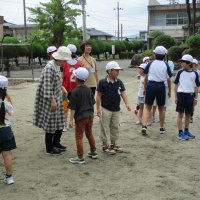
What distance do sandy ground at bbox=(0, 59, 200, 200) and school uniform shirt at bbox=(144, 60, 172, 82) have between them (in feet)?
3.53

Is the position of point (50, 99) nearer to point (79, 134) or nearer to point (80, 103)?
point (80, 103)

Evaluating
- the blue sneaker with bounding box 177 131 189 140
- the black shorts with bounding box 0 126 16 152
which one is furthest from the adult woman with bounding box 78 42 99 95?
the black shorts with bounding box 0 126 16 152

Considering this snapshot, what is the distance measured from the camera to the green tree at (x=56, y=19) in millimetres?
30047

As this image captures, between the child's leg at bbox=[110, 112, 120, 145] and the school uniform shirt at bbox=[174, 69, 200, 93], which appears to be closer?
the child's leg at bbox=[110, 112, 120, 145]

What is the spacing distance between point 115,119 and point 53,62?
4.30ft

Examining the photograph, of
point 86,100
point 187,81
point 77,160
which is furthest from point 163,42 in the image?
point 77,160

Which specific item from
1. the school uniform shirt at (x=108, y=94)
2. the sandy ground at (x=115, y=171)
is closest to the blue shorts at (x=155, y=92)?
the sandy ground at (x=115, y=171)

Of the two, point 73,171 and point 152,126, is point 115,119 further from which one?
point 152,126

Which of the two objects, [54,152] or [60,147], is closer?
[54,152]

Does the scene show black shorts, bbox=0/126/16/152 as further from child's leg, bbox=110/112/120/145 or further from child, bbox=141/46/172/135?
child, bbox=141/46/172/135

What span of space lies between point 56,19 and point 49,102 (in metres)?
25.3

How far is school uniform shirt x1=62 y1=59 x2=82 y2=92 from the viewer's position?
7484 mm

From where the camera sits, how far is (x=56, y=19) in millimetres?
30438

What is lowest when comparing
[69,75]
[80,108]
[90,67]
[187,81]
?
[80,108]
